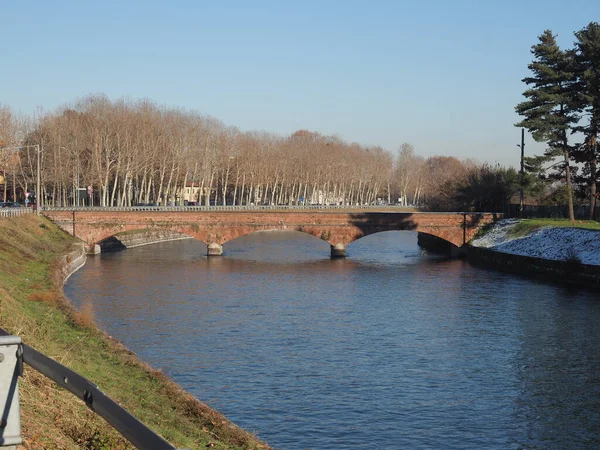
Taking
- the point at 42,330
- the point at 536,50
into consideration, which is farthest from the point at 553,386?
the point at 536,50

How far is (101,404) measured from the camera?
5.32 meters

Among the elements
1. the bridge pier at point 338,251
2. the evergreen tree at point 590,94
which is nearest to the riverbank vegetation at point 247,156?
the evergreen tree at point 590,94

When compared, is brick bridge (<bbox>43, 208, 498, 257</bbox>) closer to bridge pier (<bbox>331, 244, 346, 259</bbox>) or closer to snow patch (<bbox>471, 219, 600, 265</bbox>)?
bridge pier (<bbox>331, 244, 346, 259</bbox>)

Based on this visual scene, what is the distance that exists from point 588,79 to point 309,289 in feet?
96.6

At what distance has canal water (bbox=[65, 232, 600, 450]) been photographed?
20.5 meters

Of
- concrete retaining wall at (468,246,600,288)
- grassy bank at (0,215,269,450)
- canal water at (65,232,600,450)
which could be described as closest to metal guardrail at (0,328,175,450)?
grassy bank at (0,215,269,450)

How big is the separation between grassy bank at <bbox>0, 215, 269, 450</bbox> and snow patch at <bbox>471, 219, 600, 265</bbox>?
32370 mm

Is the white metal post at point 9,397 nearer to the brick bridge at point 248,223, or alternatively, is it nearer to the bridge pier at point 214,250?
the brick bridge at point 248,223

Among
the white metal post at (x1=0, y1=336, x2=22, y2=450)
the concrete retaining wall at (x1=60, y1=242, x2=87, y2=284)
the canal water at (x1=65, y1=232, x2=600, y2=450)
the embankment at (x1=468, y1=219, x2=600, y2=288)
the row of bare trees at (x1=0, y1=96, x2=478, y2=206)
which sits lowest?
the canal water at (x1=65, y1=232, x2=600, y2=450)

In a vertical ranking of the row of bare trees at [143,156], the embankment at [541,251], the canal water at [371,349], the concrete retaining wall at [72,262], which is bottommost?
the canal water at [371,349]

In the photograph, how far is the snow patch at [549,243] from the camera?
5325 centimetres

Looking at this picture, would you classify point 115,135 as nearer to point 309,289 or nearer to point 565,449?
point 309,289

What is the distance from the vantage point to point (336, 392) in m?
23.5

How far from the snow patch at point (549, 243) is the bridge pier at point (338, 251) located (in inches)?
451
